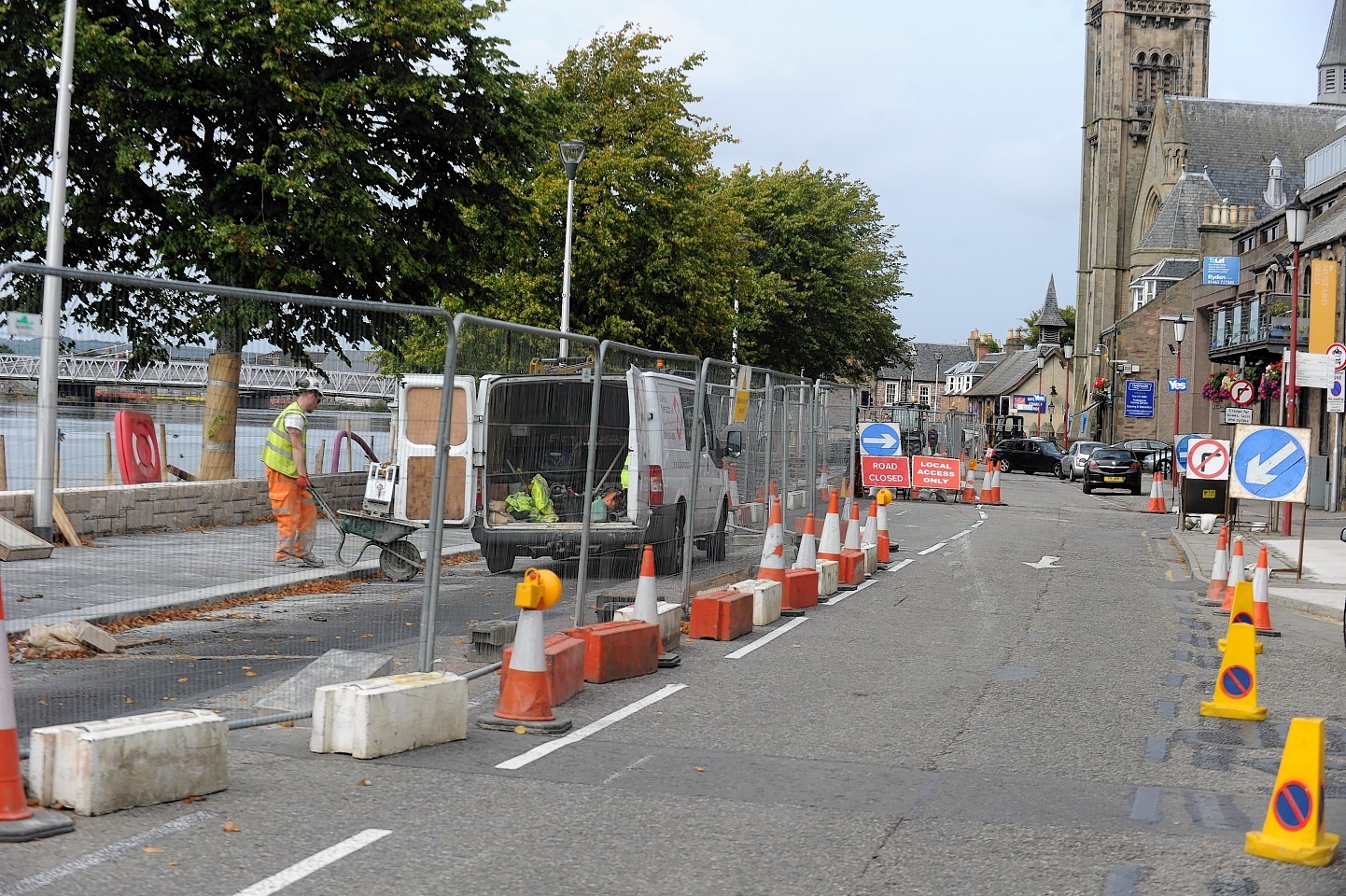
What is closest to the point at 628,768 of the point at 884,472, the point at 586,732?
the point at 586,732

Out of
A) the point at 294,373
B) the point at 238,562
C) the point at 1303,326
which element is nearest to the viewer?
the point at 238,562

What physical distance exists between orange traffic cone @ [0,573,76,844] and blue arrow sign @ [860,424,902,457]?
2664 centimetres

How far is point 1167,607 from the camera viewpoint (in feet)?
50.6

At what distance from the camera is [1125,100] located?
103 metres

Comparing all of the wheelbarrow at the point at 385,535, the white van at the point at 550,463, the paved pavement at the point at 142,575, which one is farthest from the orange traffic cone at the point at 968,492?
the paved pavement at the point at 142,575

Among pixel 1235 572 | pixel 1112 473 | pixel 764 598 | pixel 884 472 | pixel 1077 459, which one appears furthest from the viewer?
pixel 1077 459

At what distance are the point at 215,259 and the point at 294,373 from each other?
46.7ft

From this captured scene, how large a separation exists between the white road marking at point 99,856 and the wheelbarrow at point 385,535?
284 centimetres

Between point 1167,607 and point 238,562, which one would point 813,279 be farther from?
point 238,562

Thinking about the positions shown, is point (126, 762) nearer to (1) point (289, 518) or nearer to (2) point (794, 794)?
(1) point (289, 518)

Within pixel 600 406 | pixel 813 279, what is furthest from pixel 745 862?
pixel 813 279

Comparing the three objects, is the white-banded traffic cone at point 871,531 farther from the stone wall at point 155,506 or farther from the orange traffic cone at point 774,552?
the stone wall at point 155,506

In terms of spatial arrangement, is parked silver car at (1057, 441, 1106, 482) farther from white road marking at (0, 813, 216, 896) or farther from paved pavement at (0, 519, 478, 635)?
white road marking at (0, 813, 216, 896)

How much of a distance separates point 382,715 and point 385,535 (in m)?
1.82
